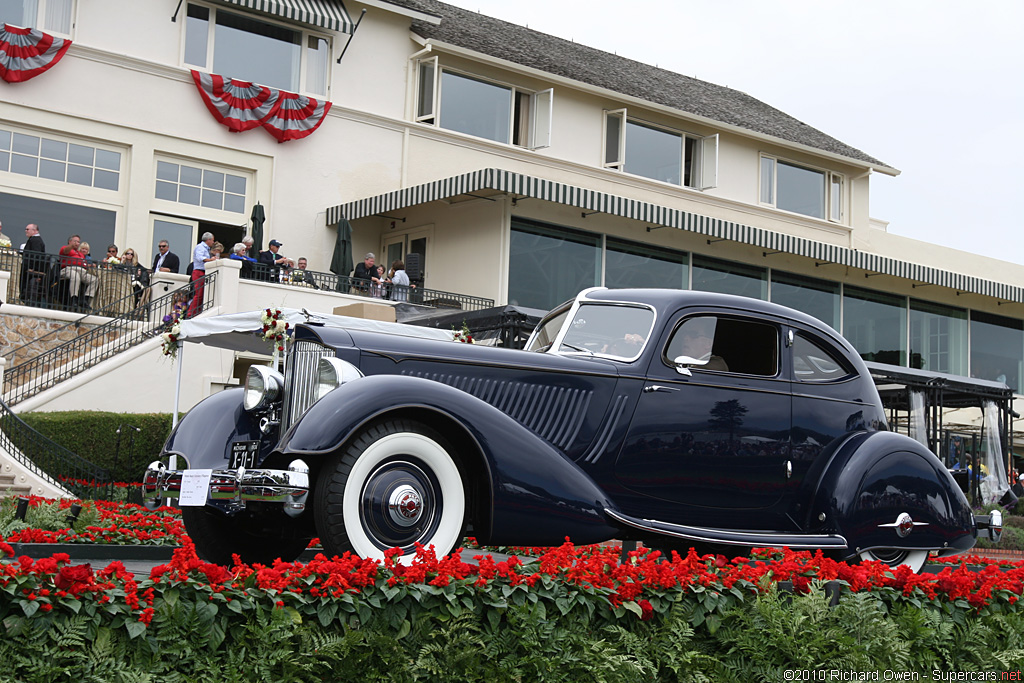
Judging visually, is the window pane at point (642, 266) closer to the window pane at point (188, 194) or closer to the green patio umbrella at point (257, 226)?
the green patio umbrella at point (257, 226)

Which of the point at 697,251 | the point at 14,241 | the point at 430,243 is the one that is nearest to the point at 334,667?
the point at 14,241

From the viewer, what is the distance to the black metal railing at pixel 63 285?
60.3 ft

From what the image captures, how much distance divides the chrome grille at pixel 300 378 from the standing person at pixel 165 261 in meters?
14.4

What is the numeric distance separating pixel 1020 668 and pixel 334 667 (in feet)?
12.3

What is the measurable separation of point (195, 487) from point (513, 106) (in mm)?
22507

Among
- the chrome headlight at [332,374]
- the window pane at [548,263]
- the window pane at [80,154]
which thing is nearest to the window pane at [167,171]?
the window pane at [80,154]

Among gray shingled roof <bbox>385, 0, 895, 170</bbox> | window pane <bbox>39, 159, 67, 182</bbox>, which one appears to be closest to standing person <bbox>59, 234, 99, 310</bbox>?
window pane <bbox>39, 159, 67, 182</bbox>

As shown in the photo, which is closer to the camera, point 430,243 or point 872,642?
point 872,642

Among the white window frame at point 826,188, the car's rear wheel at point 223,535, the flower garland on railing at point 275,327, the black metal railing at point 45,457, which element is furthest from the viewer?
the white window frame at point 826,188

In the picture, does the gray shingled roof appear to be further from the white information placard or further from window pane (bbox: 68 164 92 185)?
the white information placard

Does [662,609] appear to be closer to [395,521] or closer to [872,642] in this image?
[872,642]

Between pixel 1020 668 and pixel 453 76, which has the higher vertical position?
pixel 453 76

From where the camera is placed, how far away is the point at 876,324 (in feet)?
98.3

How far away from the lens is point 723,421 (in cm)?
724
